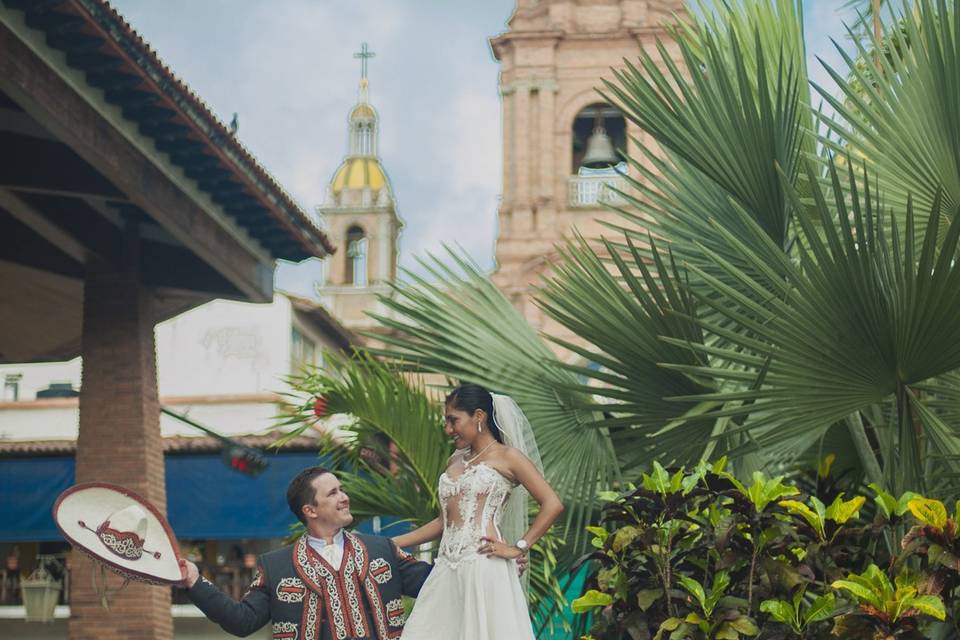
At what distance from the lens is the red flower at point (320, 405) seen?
1068 cm

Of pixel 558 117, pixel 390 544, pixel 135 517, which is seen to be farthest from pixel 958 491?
pixel 558 117

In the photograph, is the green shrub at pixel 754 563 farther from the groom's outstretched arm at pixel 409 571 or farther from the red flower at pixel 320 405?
the red flower at pixel 320 405

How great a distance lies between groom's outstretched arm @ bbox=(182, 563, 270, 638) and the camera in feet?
16.9

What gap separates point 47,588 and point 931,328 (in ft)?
84.4

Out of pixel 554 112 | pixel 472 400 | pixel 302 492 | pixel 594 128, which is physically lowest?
pixel 302 492

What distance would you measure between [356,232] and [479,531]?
5937 cm

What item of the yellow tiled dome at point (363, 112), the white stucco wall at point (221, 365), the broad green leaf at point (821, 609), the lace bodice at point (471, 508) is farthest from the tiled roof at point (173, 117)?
the yellow tiled dome at point (363, 112)

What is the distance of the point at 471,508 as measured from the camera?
5.87 metres

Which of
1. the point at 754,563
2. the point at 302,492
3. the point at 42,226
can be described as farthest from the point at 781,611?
the point at 42,226

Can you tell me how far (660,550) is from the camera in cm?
686

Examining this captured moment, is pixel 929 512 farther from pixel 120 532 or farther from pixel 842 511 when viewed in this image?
pixel 120 532

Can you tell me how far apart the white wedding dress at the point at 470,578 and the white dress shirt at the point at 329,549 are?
405mm

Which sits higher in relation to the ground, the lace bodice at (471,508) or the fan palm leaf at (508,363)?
the fan palm leaf at (508,363)

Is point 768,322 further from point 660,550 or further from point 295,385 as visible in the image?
point 295,385
